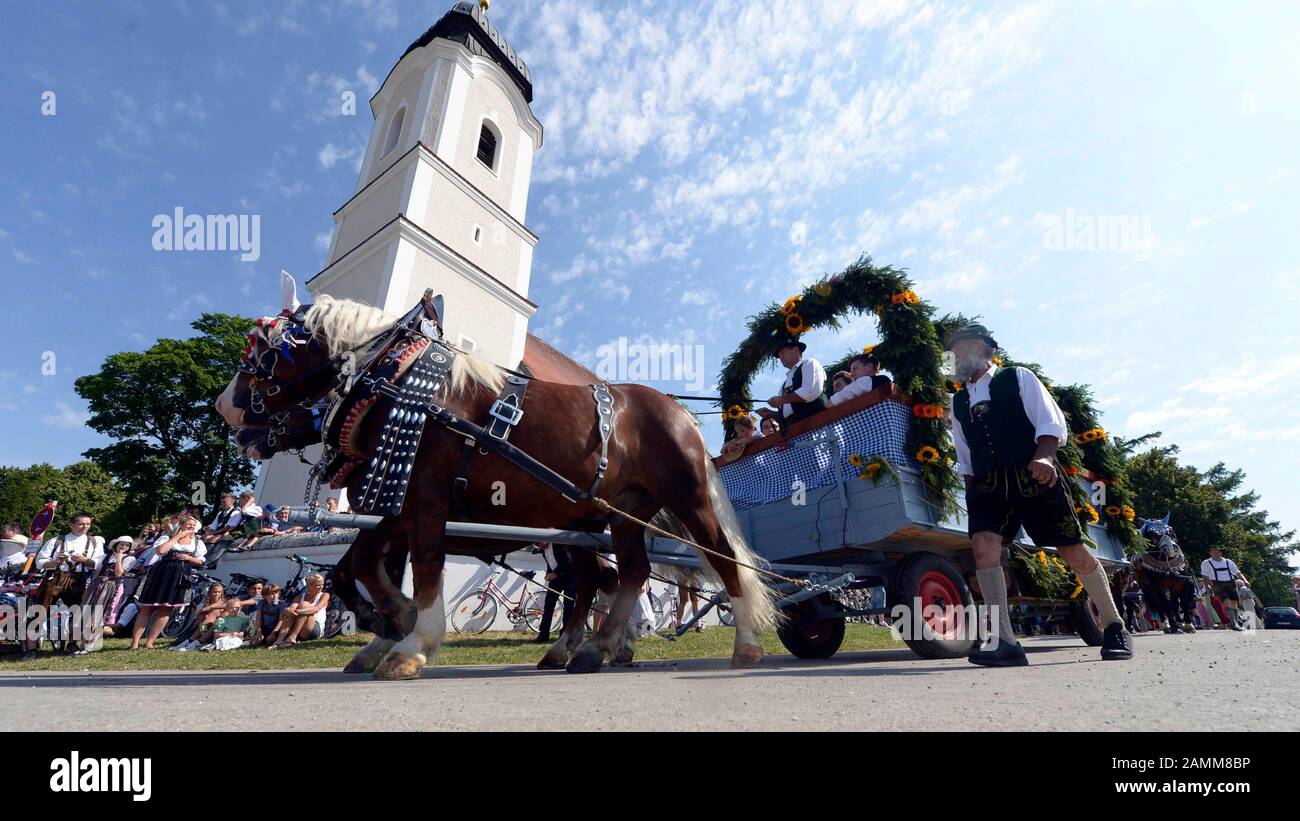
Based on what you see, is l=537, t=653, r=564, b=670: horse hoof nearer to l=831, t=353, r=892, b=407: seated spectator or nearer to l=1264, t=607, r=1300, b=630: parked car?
l=831, t=353, r=892, b=407: seated spectator

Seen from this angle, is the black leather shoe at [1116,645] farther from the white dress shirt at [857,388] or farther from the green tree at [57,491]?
the green tree at [57,491]

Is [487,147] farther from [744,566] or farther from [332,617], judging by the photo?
[744,566]

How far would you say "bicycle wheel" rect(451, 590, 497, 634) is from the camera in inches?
436

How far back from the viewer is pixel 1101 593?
381 centimetres

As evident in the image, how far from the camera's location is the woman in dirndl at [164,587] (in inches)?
310

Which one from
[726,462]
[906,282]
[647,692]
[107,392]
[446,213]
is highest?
[446,213]

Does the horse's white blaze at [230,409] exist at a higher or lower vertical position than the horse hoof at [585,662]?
higher

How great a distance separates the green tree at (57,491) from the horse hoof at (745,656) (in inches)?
1993

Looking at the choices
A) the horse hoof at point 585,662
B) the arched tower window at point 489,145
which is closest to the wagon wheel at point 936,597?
the horse hoof at point 585,662

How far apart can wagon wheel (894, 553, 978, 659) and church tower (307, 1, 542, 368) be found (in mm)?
15128
